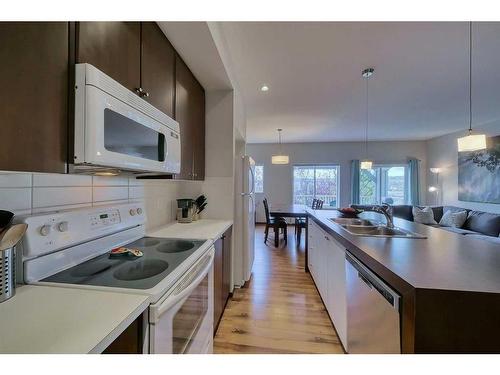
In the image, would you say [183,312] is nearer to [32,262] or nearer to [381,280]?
[32,262]

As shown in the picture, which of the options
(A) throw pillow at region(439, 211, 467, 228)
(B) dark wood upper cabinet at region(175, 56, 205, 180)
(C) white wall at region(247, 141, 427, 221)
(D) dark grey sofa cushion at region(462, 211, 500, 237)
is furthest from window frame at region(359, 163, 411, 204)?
(B) dark wood upper cabinet at region(175, 56, 205, 180)

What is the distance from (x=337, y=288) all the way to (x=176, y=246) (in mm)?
1241

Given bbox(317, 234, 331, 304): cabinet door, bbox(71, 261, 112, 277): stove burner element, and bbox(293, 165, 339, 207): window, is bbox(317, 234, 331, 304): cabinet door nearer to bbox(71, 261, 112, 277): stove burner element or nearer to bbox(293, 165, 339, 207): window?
bbox(71, 261, 112, 277): stove burner element

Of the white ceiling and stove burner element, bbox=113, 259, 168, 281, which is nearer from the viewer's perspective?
stove burner element, bbox=113, 259, 168, 281

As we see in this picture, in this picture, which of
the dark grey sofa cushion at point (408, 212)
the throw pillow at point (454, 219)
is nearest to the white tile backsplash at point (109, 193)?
the dark grey sofa cushion at point (408, 212)

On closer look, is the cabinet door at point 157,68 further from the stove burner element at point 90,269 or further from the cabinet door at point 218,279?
the cabinet door at point 218,279

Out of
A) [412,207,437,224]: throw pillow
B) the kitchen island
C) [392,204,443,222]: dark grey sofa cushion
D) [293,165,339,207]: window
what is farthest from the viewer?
[293,165,339,207]: window

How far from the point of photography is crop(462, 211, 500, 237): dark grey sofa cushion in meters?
3.74

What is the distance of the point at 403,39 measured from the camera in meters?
1.96

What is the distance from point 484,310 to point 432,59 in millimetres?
2568

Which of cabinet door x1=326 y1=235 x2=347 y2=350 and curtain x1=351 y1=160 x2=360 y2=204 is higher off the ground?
curtain x1=351 y1=160 x2=360 y2=204

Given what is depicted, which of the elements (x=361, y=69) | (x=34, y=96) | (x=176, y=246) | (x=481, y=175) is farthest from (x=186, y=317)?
(x=481, y=175)

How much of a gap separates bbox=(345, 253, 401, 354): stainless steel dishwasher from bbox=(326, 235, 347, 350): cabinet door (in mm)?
92
